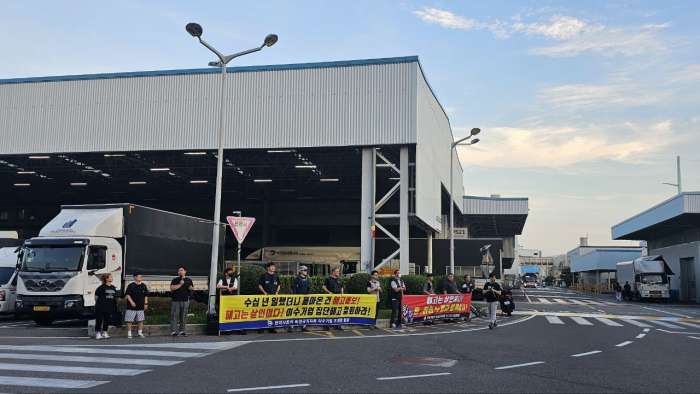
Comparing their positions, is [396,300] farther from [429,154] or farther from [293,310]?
[429,154]

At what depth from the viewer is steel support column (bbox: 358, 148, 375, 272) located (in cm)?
3303

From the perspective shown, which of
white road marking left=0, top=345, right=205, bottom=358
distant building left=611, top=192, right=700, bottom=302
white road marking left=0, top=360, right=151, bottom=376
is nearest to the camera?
white road marking left=0, top=360, right=151, bottom=376

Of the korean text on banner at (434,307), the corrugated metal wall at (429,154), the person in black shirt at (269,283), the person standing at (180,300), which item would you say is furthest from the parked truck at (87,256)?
the corrugated metal wall at (429,154)

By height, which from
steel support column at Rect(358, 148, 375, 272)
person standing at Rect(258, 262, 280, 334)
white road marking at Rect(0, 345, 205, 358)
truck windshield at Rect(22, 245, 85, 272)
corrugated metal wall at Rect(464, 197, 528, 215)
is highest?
corrugated metal wall at Rect(464, 197, 528, 215)

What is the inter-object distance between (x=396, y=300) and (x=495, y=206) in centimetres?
4814

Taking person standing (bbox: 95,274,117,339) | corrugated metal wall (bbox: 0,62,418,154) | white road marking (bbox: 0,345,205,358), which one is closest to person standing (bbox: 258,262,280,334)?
person standing (bbox: 95,274,117,339)

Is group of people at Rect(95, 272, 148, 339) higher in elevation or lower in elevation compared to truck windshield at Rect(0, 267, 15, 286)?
lower

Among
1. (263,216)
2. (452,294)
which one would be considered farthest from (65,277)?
(263,216)

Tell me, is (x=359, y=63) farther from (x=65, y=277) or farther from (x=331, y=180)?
(x=65, y=277)

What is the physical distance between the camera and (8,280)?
70.9 feet

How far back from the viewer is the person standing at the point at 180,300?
15586 millimetres

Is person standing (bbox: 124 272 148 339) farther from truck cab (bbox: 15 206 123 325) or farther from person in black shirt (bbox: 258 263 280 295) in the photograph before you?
truck cab (bbox: 15 206 123 325)

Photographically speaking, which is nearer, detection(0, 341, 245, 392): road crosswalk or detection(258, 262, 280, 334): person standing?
detection(0, 341, 245, 392): road crosswalk

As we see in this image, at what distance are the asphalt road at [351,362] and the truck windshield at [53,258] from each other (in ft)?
6.07
